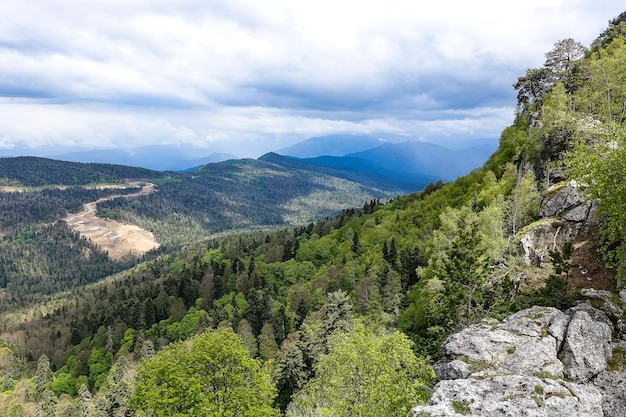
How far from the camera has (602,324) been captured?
949 inches

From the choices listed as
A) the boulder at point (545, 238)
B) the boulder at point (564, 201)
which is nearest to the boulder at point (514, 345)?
the boulder at point (545, 238)

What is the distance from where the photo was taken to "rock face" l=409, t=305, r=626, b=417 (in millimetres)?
19688

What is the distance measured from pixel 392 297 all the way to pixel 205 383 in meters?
56.8

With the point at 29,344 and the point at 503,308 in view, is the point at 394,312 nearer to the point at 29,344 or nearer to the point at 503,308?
the point at 503,308

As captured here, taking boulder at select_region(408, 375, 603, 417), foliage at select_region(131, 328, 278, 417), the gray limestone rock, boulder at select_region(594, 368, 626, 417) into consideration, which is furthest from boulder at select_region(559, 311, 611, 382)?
foliage at select_region(131, 328, 278, 417)

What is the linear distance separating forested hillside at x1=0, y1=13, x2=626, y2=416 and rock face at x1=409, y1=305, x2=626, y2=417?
1.85m

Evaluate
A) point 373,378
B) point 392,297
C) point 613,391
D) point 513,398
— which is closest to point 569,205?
point 613,391

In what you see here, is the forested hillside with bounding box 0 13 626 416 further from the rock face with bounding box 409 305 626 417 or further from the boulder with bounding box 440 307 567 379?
the boulder with bounding box 440 307 567 379

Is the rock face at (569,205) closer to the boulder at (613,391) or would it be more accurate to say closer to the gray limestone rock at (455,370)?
the boulder at (613,391)

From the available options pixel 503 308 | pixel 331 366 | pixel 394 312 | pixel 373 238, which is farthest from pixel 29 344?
pixel 503 308

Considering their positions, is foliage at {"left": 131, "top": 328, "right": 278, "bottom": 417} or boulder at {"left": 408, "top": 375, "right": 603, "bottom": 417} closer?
boulder at {"left": 408, "top": 375, "right": 603, "bottom": 417}

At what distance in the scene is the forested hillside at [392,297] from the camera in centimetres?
3152

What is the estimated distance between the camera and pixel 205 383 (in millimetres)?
35406

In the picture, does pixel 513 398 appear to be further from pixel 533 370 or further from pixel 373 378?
pixel 373 378
